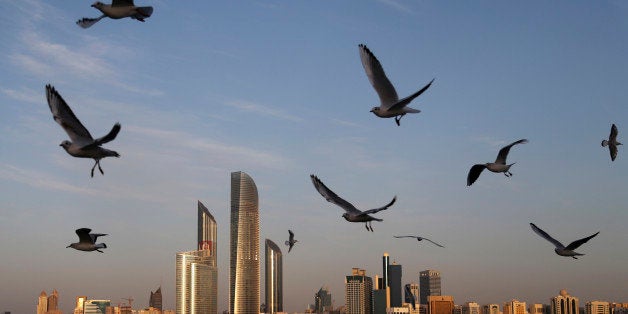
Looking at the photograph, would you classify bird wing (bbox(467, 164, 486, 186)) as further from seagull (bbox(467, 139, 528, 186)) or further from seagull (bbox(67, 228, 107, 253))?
seagull (bbox(67, 228, 107, 253))

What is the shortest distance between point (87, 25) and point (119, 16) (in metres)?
1.78

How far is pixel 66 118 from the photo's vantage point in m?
21.8

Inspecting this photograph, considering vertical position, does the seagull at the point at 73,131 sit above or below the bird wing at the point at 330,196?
above

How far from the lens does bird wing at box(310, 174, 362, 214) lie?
26094mm

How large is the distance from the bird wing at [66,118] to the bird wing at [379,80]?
873cm

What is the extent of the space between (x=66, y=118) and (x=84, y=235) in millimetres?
6494

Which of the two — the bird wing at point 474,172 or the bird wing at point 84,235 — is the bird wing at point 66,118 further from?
the bird wing at point 474,172

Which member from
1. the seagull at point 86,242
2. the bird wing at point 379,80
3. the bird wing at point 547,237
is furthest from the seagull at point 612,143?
the seagull at point 86,242

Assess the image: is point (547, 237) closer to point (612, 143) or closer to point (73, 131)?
point (612, 143)

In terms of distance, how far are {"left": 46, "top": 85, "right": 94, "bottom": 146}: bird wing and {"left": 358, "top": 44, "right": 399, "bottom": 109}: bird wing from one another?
28.7 feet

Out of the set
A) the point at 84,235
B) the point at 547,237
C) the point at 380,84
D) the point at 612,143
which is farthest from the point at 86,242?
the point at 612,143

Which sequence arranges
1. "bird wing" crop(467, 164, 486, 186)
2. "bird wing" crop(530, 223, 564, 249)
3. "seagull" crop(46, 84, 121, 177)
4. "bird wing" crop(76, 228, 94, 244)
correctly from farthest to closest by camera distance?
1. "bird wing" crop(530, 223, 564, 249)
2. "bird wing" crop(467, 164, 486, 186)
3. "bird wing" crop(76, 228, 94, 244)
4. "seagull" crop(46, 84, 121, 177)

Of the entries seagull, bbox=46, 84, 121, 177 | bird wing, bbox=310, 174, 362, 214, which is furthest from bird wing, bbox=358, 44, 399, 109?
seagull, bbox=46, 84, 121, 177

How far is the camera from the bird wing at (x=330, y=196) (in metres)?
26.1
